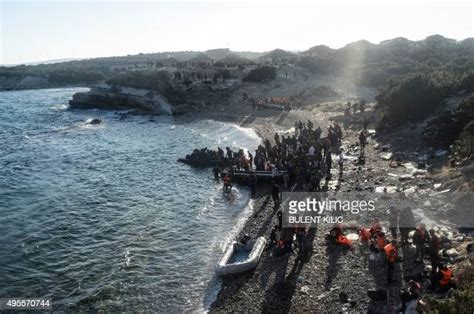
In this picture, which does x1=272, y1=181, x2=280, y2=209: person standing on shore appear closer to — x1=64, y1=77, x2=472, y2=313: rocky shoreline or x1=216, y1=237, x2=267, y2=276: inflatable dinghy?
x1=64, y1=77, x2=472, y2=313: rocky shoreline

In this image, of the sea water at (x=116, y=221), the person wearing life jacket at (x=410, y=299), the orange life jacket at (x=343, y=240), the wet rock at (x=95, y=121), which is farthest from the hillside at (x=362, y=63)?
the person wearing life jacket at (x=410, y=299)

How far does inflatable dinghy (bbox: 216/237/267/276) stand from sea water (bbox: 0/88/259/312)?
0.73 meters

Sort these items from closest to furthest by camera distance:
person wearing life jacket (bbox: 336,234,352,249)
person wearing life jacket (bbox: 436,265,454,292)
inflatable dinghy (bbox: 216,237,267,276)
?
1. person wearing life jacket (bbox: 436,265,454,292)
2. inflatable dinghy (bbox: 216,237,267,276)
3. person wearing life jacket (bbox: 336,234,352,249)

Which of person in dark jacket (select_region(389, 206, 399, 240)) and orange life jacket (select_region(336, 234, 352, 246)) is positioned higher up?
person in dark jacket (select_region(389, 206, 399, 240))

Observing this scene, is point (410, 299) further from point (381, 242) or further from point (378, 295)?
point (381, 242)

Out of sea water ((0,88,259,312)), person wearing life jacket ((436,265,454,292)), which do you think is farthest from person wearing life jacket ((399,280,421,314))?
sea water ((0,88,259,312))

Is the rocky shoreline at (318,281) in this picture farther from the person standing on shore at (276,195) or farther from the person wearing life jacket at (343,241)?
the person standing on shore at (276,195)

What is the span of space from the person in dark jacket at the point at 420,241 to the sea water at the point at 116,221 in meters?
8.15

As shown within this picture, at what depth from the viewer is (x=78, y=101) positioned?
268 feet

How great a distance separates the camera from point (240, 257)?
20281 mm

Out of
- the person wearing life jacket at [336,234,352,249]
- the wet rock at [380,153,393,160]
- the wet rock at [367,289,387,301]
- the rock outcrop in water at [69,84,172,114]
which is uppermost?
the rock outcrop in water at [69,84,172,114]

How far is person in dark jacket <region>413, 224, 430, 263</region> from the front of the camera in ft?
54.7

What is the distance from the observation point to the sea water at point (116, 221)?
19.1 m

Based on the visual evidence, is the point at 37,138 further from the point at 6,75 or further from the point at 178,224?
the point at 6,75
